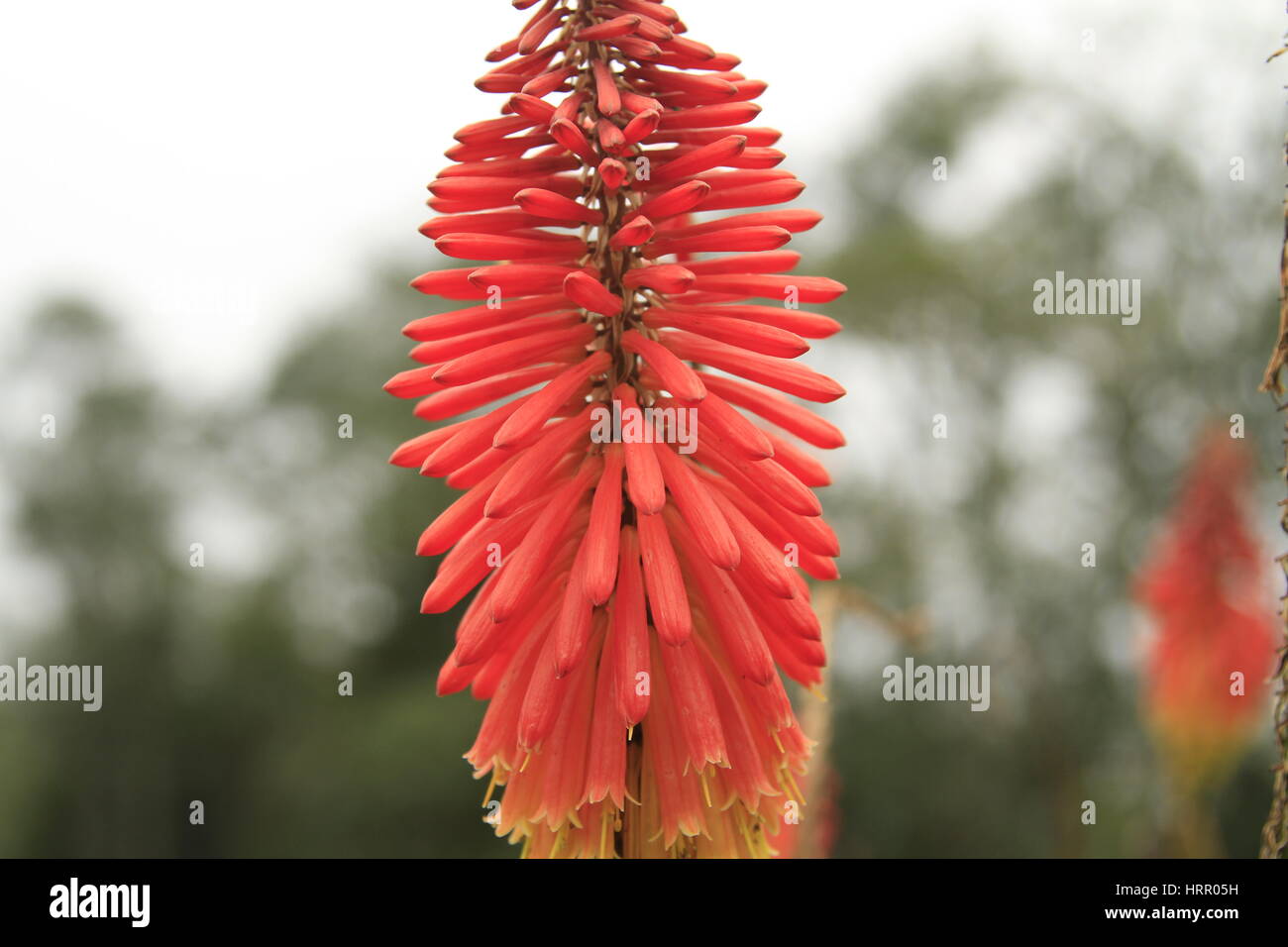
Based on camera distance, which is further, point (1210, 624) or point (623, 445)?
point (1210, 624)

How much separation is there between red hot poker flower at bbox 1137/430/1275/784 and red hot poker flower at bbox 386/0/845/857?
5.44 meters

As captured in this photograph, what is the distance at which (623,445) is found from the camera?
7.80ft

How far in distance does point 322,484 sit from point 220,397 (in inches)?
113

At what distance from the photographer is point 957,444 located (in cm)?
1662

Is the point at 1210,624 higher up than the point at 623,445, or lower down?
lower down

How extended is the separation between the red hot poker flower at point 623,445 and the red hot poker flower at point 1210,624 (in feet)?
17.8

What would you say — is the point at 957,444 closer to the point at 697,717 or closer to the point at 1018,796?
the point at 1018,796

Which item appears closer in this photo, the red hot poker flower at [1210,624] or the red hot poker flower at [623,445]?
the red hot poker flower at [623,445]

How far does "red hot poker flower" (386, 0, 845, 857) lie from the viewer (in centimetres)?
223

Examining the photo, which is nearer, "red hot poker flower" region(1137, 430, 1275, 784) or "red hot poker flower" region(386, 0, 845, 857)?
"red hot poker flower" region(386, 0, 845, 857)

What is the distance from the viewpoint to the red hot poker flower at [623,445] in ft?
7.32

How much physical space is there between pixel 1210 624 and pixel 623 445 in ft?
20.0

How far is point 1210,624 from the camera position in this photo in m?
6.87
